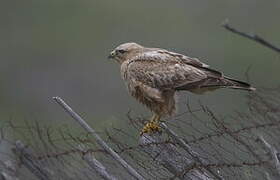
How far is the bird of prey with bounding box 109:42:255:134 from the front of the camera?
35.7 feet

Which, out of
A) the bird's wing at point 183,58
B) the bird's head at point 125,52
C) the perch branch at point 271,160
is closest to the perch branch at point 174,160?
the perch branch at point 271,160

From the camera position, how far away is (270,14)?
97.8ft

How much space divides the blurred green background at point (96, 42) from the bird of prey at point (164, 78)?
26.1ft

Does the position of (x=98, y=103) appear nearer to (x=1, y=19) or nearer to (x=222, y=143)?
(x=1, y=19)

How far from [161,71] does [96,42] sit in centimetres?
1916

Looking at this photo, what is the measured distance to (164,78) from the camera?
11078 millimetres

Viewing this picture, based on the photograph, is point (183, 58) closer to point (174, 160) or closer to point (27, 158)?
point (27, 158)

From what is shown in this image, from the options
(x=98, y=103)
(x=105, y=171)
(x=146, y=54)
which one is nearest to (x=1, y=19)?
(x=98, y=103)

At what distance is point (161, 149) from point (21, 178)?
1.24 m

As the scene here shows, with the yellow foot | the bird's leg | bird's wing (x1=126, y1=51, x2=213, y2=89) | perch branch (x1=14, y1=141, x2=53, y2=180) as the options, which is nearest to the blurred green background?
bird's wing (x1=126, y1=51, x2=213, y2=89)

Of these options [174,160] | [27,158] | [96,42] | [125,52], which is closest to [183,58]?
[125,52]

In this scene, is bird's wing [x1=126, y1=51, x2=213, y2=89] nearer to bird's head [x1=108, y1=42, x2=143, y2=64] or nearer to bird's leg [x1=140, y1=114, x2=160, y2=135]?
bird's head [x1=108, y1=42, x2=143, y2=64]

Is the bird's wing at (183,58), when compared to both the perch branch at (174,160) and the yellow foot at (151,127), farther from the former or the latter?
the perch branch at (174,160)

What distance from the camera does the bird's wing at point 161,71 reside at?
10969mm
